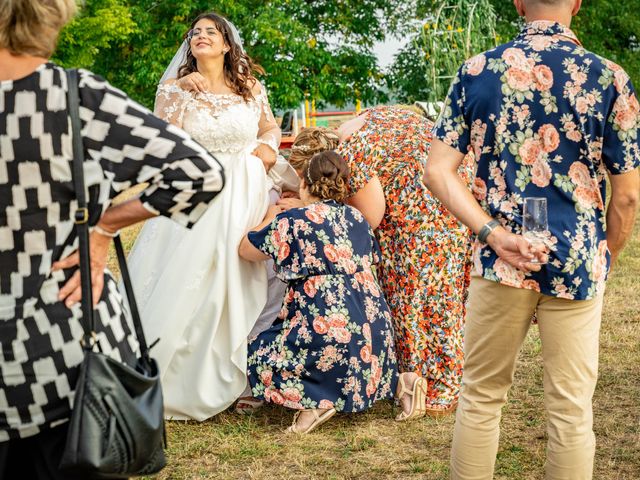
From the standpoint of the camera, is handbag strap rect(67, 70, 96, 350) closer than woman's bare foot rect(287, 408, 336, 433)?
Yes

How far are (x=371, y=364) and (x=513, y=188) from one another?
80.4 inches

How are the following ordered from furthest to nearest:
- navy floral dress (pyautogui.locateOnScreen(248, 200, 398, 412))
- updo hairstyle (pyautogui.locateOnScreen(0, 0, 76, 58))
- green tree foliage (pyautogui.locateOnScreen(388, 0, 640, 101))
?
green tree foliage (pyautogui.locateOnScreen(388, 0, 640, 101)), navy floral dress (pyautogui.locateOnScreen(248, 200, 398, 412)), updo hairstyle (pyautogui.locateOnScreen(0, 0, 76, 58))

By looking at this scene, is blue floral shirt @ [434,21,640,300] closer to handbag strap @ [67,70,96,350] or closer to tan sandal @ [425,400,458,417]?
handbag strap @ [67,70,96,350]

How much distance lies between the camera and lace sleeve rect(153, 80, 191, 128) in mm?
5016

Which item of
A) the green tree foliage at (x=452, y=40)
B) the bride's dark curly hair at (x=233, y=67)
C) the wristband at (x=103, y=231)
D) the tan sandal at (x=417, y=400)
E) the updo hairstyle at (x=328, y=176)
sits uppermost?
the green tree foliage at (x=452, y=40)

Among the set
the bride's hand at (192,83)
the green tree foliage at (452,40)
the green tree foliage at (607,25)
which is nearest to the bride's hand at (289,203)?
the bride's hand at (192,83)

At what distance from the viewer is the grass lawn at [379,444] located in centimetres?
408

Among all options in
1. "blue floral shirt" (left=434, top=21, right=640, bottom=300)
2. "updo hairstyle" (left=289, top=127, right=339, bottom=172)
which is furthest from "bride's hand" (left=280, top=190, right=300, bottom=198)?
"blue floral shirt" (left=434, top=21, right=640, bottom=300)

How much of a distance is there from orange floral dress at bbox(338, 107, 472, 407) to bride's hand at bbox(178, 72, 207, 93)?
0.88 meters

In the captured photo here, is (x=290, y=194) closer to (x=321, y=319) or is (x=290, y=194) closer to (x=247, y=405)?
(x=321, y=319)

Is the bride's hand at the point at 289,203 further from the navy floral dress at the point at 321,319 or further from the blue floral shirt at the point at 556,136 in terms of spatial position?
the blue floral shirt at the point at 556,136

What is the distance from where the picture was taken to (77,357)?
2.01 metres

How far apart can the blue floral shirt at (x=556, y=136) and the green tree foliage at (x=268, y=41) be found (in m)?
18.6

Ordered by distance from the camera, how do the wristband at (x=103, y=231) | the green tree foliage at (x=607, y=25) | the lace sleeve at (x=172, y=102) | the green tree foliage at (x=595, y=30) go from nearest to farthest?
the wristband at (x=103, y=231)
the lace sleeve at (x=172, y=102)
the green tree foliage at (x=595, y=30)
the green tree foliage at (x=607, y=25)
